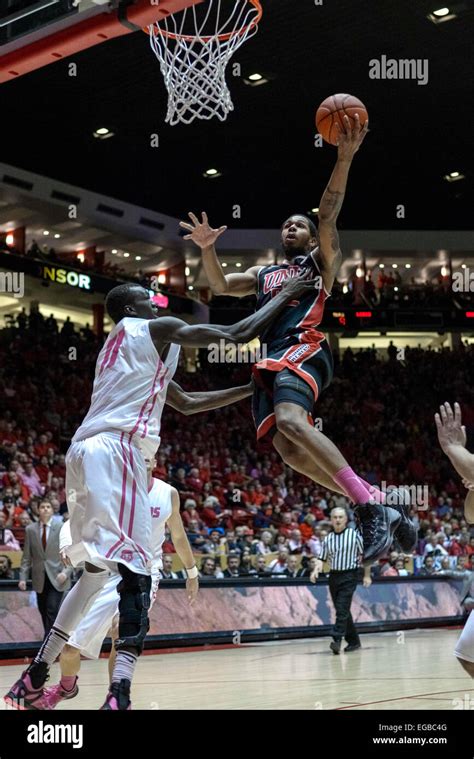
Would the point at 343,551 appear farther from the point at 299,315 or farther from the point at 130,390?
the point at 130,390

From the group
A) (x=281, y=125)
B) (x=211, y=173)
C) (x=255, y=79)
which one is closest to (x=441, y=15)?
(x=255, y=79)

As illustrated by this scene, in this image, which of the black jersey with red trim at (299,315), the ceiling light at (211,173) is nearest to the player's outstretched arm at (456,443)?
the black jersey with red trim at (299,315)

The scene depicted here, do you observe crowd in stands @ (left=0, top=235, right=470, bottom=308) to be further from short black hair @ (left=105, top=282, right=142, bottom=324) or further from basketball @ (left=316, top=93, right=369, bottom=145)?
short black hair @ (left=105, top=282, right=142, bottom=324)

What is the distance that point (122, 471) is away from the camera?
5070mm

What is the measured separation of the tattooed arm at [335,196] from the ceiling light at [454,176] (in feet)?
64.8

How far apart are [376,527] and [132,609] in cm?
142

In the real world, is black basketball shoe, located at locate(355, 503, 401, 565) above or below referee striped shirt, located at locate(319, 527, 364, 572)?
above

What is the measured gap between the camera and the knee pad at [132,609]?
485cm

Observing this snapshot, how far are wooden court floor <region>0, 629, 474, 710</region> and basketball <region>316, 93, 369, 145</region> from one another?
3.53 m

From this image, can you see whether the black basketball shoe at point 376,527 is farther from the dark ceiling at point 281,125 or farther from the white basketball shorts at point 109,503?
the dark ceiling at point 281,125

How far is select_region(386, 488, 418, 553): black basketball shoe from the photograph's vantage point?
5699mm

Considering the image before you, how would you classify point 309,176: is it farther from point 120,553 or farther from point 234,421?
point 120,553

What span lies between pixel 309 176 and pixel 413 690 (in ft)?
62.3

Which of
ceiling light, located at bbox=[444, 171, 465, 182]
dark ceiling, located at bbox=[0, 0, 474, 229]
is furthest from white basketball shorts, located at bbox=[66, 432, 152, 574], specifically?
ceiling light, located at bbox=[444, 171, 465, 182]
